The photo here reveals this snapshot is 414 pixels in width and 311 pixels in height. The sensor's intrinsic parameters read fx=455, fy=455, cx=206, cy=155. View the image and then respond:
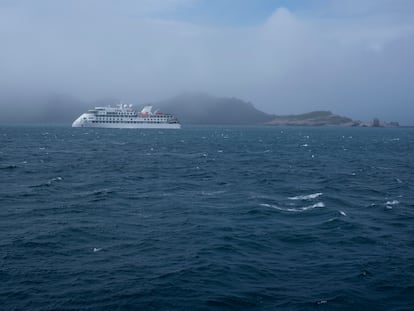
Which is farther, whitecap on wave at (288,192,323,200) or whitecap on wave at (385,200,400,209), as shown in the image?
whitecap on wave at (288,192,323,200)

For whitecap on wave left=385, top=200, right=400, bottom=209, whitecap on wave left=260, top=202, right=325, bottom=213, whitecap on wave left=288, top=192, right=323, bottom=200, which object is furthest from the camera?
whitecap on wave left=288, top=192, right=323, bottom=200

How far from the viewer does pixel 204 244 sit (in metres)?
24.0

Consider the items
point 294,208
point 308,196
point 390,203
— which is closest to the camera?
point 294,208

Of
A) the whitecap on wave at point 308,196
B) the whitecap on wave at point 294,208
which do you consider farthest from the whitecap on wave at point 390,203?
the whitecap on wave at point 308,196

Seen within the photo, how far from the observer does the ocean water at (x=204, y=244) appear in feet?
57.0

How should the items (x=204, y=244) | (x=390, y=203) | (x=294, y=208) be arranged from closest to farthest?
1. (x=204, y=244)
2. (x=294, y=208)
3. (x=390, y=203)

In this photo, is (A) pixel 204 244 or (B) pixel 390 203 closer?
(A) pixel 204 244

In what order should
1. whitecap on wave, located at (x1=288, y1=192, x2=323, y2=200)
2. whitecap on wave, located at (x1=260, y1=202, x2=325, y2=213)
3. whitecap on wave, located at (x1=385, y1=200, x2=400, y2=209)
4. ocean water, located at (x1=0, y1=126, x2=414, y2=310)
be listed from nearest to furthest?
ocean water, located at (x1=0, y1=126, x2=414, y2=310) < whitecap on wave, located at (x1=260, y1=202, x2=325, y2=213) < whitecap on wave, located at (x1=385, y1=200, x2=400, y2=209) < whitecap on wave, located at (x1=288, y1=192, x2=323, y2=200)

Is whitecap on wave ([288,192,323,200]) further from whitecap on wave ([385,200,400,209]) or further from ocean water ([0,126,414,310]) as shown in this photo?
whitecap on wave ([385,200,400,209])

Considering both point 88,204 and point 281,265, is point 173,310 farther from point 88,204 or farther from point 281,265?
point 88,204

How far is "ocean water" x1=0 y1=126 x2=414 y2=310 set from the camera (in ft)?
57.0

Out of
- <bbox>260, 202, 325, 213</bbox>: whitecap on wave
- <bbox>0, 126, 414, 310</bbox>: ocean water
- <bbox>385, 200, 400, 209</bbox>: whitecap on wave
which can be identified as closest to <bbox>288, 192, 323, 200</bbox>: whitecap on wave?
<bbox>0, 126, 414, 310</bbox>: ocean water

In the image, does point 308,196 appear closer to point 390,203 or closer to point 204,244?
point 390,203

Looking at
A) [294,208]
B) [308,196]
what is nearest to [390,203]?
[308,196]
